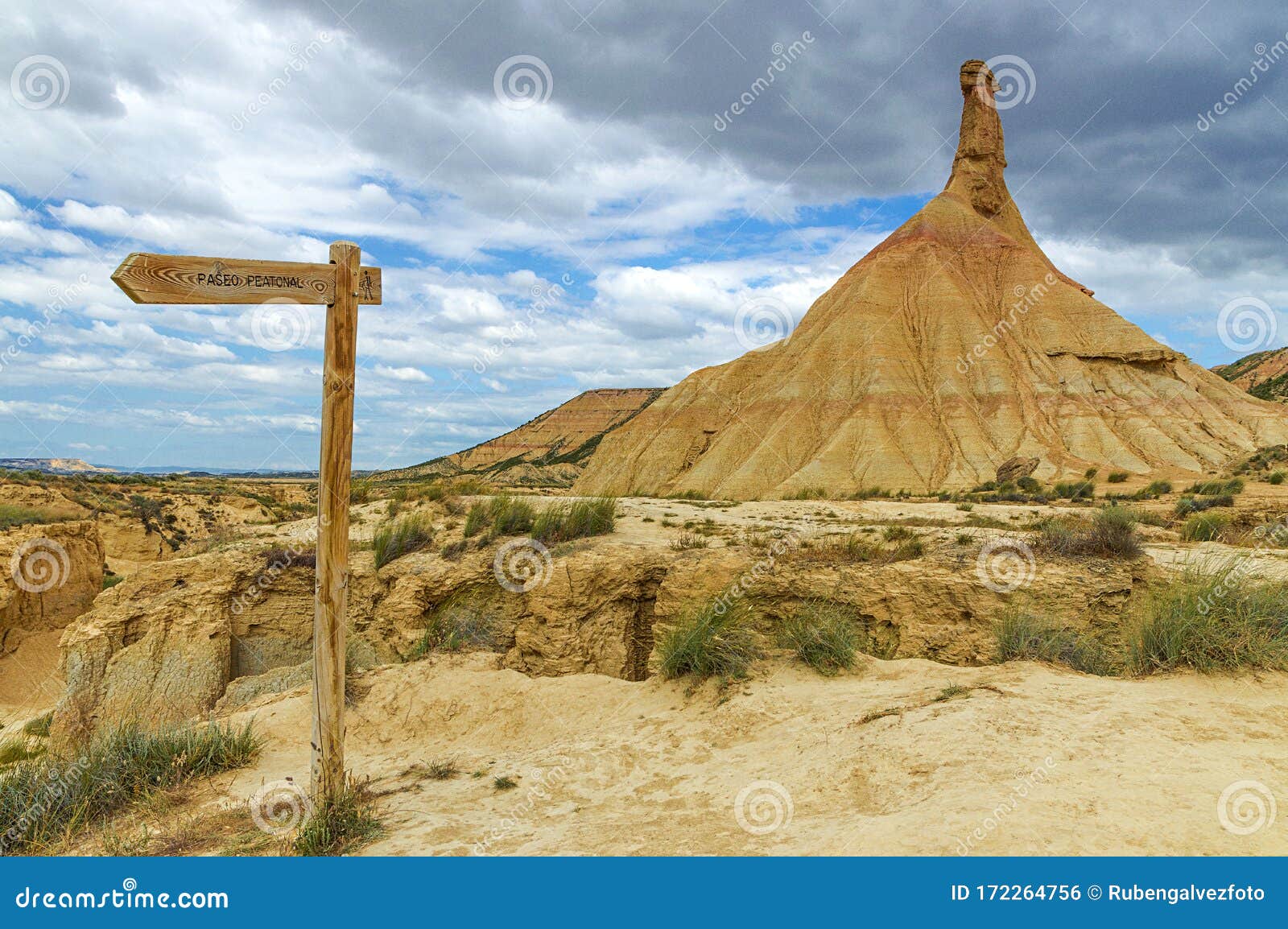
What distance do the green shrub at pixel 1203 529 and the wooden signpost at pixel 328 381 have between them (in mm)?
13890

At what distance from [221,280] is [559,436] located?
102 meters

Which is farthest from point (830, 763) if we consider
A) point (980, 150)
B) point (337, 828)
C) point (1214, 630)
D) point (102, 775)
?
point (980, 150)

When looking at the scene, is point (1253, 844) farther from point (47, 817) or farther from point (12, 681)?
point (12, 681)

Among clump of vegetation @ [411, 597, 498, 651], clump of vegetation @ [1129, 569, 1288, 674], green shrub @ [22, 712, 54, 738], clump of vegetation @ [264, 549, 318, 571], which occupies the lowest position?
green shrub @ [22, 712, 54, 738]

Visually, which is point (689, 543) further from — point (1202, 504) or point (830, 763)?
point (1202, 504)

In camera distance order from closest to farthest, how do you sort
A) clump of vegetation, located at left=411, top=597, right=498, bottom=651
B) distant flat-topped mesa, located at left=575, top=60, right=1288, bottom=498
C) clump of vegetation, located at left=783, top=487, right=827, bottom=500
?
clump of vegetation, located at left=411, top=597, right=498, bottom=651 < clump of vegetation, located at left=783, top=487, right=827, bottom=500 < distant flat-topped mesa, located at left=575, top=60, right=1288, bottom=498

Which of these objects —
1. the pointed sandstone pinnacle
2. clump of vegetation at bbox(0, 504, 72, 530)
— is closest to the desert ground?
clump of vegetation at bbox(0, 504, 72, 530)

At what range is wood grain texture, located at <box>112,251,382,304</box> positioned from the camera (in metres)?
3.99

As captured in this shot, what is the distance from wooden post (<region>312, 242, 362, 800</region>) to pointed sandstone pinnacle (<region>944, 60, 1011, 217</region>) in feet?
194

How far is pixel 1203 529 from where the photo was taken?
521 inches

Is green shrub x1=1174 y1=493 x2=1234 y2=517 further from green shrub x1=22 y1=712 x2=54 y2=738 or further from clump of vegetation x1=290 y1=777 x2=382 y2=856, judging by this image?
green shrub x1=22 y1=712 x2=54 y2=738

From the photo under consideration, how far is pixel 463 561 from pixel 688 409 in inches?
1578

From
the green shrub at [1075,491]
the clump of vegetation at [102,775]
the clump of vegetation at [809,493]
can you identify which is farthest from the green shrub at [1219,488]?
the clump of vegetation at [102,775]

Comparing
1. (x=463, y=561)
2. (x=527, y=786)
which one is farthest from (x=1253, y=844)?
(x=463, y=561)
